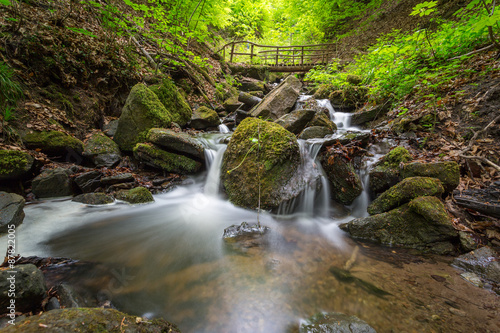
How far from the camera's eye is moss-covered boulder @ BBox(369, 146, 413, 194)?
3.58 m

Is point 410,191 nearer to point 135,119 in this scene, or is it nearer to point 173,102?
point 135,119

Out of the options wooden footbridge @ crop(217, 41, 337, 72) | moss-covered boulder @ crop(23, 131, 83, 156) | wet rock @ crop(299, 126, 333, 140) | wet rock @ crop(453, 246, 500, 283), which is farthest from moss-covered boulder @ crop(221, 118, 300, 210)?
wooden footbridge @ crop(217, 41, 337, 72)

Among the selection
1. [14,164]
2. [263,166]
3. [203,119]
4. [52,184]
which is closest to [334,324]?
[263,166]

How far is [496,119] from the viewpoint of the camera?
3.34 meters

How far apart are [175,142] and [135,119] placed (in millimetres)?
1357

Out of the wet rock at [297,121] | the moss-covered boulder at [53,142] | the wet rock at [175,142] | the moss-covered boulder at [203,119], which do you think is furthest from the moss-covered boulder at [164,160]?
the wet rock at [297,121]

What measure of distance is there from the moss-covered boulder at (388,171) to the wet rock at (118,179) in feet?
17.0

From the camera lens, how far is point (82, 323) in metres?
Answer: 1.07

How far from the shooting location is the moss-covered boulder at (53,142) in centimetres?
394

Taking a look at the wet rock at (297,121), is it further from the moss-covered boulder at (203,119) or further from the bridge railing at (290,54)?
the bridge railing at (290,54)

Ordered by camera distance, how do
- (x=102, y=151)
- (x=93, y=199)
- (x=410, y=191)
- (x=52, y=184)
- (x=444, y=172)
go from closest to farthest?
1. (x=410, y=191)
2. (x=444, y=172)
3. (x=52, y=184)
4. (x=93, y=199)
5. (x=102, y=151)

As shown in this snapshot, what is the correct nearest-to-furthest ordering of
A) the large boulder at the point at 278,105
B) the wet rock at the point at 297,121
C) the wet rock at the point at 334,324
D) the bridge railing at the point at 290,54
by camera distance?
1. the wet rock at the point at 334,324
2. the wet rock at the point at 297,121
3. the large boulder at the point at 278,105
4. the bridge railing at the point at 290,54

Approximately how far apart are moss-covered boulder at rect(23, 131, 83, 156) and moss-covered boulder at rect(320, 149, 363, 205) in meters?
5.61

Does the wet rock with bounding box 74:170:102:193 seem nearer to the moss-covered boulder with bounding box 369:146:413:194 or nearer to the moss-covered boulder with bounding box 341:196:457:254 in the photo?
the moss-covered boulder with bounding box 341:196:457:254
